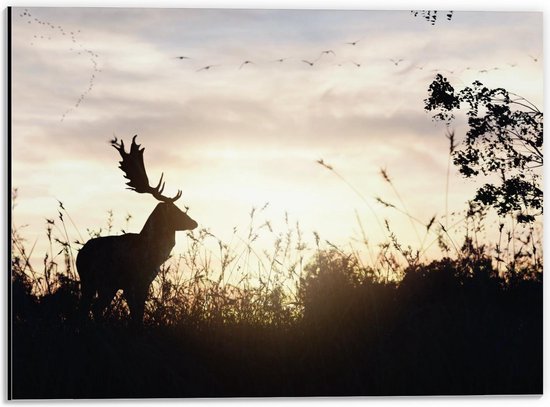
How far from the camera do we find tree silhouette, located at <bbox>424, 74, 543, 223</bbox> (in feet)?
18.9

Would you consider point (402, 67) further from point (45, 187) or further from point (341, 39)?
point (45, 187)

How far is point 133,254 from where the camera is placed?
19.9 feet

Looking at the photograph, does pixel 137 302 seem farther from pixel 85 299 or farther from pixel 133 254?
pixel 133 254

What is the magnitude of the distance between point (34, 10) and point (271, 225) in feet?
6.38

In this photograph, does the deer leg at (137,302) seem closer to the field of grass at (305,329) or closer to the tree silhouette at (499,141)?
the field of grass at (305,329)

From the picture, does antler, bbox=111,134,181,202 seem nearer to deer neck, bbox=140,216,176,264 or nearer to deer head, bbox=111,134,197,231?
deer head, bbox=111,134,197,231

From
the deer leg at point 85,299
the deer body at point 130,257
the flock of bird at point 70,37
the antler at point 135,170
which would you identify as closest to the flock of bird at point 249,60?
the flock of bird at point 70,37

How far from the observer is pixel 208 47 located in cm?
570

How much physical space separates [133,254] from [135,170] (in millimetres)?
679

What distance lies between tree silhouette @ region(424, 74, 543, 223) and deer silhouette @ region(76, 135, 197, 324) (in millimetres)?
1772

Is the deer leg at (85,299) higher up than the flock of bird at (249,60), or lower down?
lower down

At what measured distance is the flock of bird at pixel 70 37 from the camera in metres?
5.60

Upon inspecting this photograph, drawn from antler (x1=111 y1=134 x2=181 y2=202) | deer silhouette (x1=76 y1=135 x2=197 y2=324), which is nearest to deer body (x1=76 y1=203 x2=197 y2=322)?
deer silhouette (x1=76 y1=135 x2=197 y2=324)

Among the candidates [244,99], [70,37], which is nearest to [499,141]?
[244,99]
